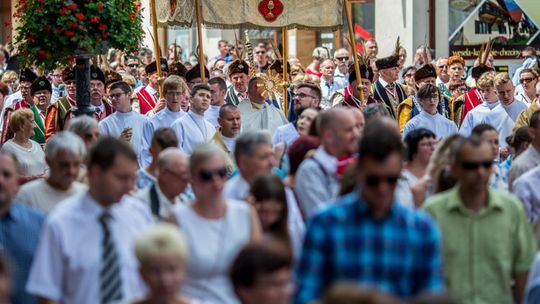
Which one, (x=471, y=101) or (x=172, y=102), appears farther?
(x=471, y=101)

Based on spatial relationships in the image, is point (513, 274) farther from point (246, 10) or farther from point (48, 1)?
point (246, 10)

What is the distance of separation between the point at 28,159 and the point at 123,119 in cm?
201

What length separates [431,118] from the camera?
14148mm

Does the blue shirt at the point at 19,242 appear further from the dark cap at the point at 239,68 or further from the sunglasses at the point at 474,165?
the dark cap at the point at 239,68

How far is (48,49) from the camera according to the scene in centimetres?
1292

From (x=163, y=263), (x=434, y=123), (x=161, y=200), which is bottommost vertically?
(x=434, y=123)

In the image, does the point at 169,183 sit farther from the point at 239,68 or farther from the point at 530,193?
the point at 239,68

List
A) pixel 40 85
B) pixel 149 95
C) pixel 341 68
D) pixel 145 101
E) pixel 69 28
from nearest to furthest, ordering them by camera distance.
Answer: pixel 69 28
pixel 40 85
pixel 145 101
pixel 149 95
pixel 341 68

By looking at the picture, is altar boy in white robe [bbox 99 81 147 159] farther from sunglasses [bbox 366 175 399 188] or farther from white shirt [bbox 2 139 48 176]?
sunglasses [bbox 366 175 399 188]

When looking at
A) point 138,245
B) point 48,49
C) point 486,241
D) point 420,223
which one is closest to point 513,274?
point 486,241

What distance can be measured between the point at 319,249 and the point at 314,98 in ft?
24.3

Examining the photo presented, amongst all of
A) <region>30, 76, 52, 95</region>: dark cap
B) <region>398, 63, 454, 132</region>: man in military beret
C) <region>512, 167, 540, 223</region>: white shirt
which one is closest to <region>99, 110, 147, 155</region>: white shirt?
<region>30, 76, 52, 95</region>: dark cap

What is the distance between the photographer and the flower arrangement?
500 inches

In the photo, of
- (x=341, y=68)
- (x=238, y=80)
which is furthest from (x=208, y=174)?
(x=341, y=68)
